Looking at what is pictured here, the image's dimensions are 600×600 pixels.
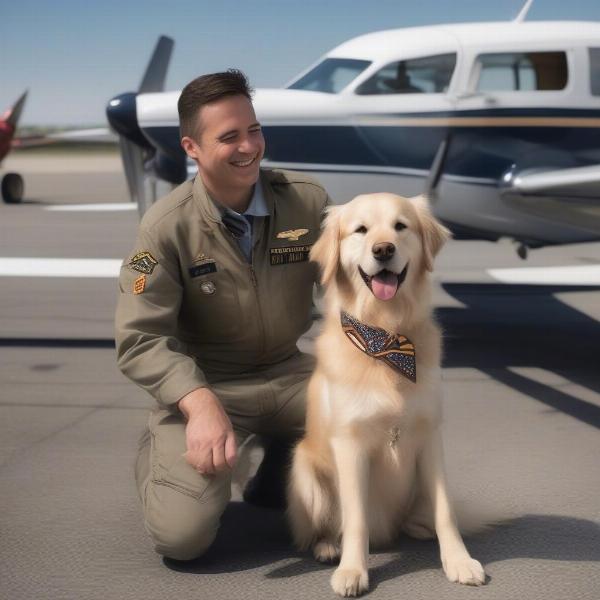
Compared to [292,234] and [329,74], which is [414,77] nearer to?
[329,74]

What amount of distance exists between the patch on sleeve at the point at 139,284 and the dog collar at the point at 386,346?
0.63 metres

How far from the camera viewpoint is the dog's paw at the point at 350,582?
260cm

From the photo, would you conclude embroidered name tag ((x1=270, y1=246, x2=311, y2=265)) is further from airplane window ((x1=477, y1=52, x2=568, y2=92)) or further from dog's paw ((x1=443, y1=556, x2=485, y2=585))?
airplane window ((x1=477, y1=52, x2=568, y2=92))

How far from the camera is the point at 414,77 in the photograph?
643 centimetres

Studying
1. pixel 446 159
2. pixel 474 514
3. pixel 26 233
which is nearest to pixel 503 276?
pixel 446 159

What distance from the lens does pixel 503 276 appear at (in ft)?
26.0

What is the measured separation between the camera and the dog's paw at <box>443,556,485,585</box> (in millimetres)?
2670

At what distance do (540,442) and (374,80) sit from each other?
3161 mm

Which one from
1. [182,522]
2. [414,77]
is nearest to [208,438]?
[182,522]

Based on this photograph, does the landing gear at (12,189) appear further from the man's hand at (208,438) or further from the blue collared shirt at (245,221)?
the man's hand at (208,438)

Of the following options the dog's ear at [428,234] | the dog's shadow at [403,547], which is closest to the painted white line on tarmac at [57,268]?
the dog's shadow at [403,547]

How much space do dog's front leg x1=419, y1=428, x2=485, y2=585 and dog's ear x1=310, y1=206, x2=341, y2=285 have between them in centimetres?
53

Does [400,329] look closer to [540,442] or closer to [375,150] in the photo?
[540,442]

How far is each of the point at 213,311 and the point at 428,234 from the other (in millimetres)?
751
